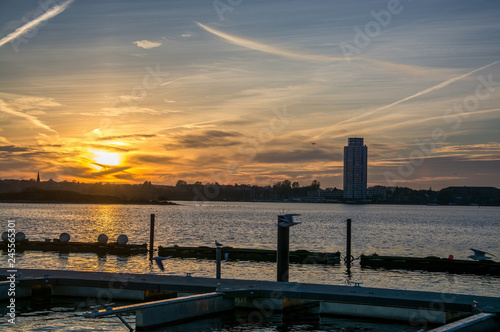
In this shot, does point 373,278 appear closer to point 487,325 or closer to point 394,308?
point 394,308

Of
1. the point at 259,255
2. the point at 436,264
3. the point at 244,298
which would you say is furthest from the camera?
the point at 259,255

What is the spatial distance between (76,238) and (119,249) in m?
26.1

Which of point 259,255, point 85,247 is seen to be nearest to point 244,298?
point 259,255

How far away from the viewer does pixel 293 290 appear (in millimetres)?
21438

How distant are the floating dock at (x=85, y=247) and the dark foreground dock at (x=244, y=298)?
23.2m

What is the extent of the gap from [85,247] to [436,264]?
29269mm

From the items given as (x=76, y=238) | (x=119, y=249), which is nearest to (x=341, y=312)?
(x=119, y=249)

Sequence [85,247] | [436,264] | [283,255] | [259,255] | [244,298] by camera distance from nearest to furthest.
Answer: [244,298] < [283,255] < [436,264] < [259,255] < [85,247]

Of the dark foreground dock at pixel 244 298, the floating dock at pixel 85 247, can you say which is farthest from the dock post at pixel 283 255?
the floating dock at pixel 85 247

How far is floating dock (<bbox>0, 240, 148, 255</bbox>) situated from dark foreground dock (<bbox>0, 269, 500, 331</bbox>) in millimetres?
23180

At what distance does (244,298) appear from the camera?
21438 mm

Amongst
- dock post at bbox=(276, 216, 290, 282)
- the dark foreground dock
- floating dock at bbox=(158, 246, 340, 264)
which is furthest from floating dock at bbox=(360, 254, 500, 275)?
the dark foreground dock

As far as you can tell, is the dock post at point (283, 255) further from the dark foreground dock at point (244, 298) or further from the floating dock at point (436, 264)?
the floating dock at point (436, 264)

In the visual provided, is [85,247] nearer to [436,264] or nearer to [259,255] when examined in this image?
[259,255]
